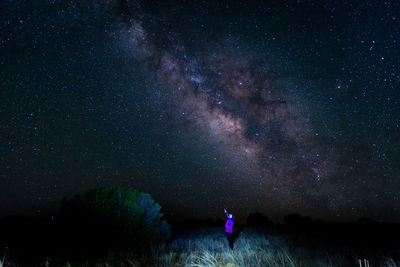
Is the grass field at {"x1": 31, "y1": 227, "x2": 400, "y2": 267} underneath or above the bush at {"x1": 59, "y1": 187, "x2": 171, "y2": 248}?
underneath

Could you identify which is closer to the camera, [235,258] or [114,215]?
[235,258]

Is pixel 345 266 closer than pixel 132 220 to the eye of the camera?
Yes

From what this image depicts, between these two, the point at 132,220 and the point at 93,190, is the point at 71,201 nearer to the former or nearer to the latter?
the point at 93,190

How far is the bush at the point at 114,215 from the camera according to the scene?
877 centimetres

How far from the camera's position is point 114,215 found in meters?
9.12

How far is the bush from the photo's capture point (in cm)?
877

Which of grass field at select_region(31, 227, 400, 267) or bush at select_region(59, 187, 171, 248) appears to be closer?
grass field at select_region(31, 227, 400, 267)

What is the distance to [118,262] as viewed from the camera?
539cm

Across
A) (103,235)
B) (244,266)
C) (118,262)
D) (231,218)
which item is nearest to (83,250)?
(103,235)

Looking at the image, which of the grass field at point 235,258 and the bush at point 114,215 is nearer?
the grass field at point 235,258

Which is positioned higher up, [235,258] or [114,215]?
[114,215]

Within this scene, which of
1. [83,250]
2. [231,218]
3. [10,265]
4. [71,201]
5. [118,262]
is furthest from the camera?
[231,218]

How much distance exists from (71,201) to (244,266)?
6764mm

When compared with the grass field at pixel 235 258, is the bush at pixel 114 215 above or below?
above
